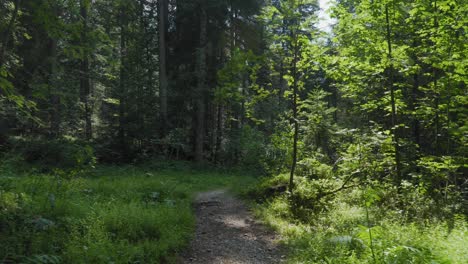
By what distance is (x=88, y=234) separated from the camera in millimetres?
5188

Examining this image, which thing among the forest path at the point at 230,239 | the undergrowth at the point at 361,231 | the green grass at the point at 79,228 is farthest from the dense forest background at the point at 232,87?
the green grass at the point at 79,228

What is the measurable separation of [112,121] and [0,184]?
1592 cm

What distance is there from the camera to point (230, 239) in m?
7.13

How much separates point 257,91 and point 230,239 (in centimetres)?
477

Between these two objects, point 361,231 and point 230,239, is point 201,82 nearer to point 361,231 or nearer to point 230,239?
point 230,239

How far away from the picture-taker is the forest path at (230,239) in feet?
19.7

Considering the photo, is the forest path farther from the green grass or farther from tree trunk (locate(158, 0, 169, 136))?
tree trunk (locate(158, 0, 169, 136))

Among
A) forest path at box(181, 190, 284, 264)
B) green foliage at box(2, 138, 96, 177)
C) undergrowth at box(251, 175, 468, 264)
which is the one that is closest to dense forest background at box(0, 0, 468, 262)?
green foliage at box(2, 138, 96, 177)

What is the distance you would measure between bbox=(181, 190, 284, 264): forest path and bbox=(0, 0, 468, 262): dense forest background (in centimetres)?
160

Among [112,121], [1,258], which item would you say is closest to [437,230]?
[1,258]

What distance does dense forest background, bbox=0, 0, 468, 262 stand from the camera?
7.67 m

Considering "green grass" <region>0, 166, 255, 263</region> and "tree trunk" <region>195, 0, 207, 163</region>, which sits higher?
"tree trunk" <region>195, 0, 207, 163</region>

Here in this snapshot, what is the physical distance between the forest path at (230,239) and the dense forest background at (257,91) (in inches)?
62.9

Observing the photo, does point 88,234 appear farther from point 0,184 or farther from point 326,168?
point 326,168
